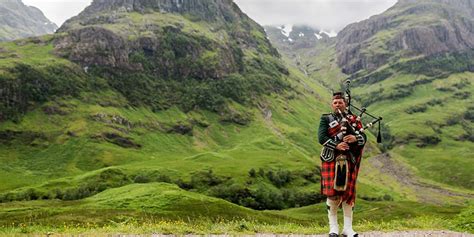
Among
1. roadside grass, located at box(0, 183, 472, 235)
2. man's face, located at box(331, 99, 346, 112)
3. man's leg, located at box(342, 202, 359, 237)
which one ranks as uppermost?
man's face, located at box(331, 99, 346, 112)

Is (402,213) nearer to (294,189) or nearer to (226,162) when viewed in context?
(294,189)

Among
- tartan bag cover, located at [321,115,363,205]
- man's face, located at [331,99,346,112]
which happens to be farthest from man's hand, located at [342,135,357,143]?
man's face, located at [331,99,346,112]

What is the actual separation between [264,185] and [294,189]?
41.9 ft

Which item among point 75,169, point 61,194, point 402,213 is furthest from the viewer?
point 75,169

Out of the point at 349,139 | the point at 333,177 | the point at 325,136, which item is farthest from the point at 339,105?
the point at 333,177

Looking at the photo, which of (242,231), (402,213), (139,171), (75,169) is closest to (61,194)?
(139,171)

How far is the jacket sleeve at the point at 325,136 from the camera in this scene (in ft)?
55.9

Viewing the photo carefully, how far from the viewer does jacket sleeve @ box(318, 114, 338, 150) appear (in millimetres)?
17047

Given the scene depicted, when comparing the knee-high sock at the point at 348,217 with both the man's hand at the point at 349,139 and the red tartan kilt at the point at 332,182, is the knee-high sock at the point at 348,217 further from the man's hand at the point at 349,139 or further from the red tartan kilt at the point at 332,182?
the man's hand at the point at 349,139

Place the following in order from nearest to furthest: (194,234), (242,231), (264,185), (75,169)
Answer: (194,234), (242,231), (264,185), (75,169)

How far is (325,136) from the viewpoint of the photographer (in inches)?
681

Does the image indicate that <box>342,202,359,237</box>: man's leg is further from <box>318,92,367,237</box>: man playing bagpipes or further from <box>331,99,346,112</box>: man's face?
<box>331,99,346,112</box>: man's face

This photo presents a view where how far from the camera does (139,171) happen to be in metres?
164

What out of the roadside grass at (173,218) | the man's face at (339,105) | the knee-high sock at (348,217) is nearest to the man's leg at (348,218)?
the knee-high sock at (348,217)
